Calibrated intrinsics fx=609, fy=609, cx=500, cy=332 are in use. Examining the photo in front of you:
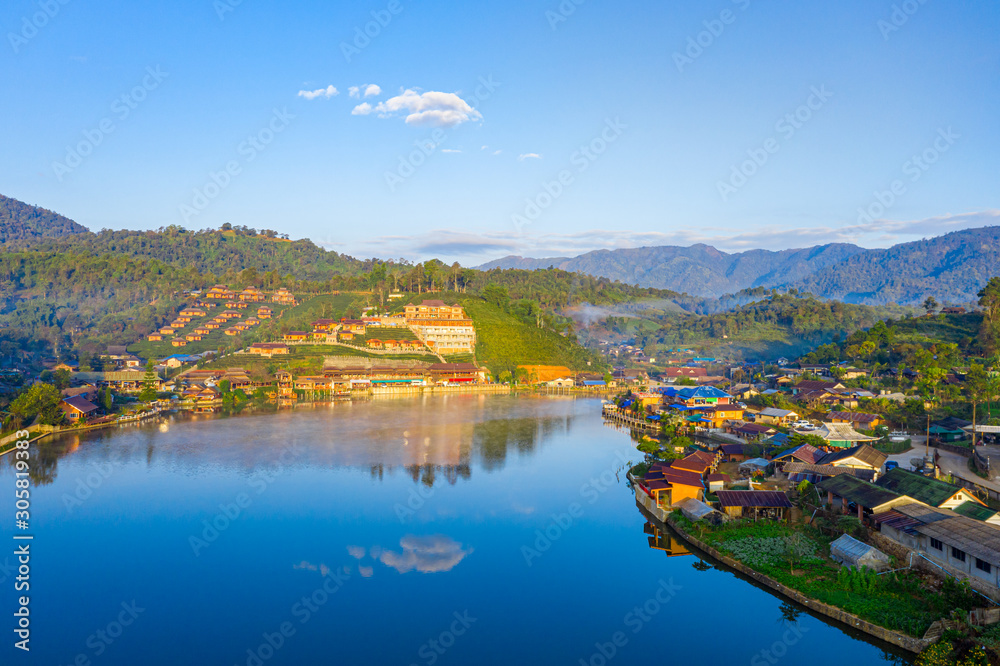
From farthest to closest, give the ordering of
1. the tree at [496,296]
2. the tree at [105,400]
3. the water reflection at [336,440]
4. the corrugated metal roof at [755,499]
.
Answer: the tree at [496,296], the tree at [105,400], the water reflection at [336,440], the corrugated metal roof at [755,499]

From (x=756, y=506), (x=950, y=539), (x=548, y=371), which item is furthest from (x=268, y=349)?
(x=950, y=539)

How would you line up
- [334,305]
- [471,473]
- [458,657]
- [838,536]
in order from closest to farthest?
[458,657]
[838,536]
[471,473]
[334,305]

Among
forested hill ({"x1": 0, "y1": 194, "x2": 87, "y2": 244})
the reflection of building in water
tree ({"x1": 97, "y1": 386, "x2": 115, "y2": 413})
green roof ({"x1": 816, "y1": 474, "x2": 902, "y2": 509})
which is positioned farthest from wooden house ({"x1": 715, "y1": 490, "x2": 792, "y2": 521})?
forested hill ({"x1": 0, "y1": 194, "x2": 87, "y2": 244})

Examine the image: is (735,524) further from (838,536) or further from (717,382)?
(717,382)

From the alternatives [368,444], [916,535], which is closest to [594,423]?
[368,444]

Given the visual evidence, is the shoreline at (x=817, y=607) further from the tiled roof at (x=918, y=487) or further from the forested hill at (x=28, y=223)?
the forested hill at (x=28, y=223)

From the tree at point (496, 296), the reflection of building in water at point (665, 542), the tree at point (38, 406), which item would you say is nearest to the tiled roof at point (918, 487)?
the reflection of building in water at point (665, 542)
